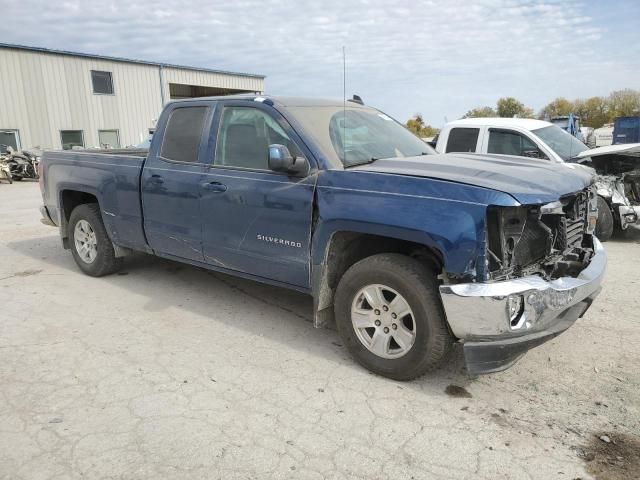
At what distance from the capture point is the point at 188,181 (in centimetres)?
460

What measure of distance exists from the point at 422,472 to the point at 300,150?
7.70 feet

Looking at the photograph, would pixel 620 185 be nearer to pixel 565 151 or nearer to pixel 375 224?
pixel 565 151

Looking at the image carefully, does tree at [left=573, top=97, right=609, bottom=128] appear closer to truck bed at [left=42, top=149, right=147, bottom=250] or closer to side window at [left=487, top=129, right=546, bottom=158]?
side window at [left=487, top=129, right=546, bottom=158]

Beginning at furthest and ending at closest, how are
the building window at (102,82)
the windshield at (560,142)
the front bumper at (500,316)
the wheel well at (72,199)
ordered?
the building window at (102,82) < the windshield at (560,142) < the wheel well at (72,199) < the front bumper at (500,316)

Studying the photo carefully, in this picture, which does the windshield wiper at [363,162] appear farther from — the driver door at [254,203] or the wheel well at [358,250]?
the wheel well at [358,250]

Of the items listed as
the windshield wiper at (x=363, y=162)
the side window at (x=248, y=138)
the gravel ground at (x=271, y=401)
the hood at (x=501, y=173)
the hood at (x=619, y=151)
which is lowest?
the gravel ground at (x=271, y=401)

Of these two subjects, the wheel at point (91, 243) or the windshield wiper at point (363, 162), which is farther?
the wheel at point (91, 243)

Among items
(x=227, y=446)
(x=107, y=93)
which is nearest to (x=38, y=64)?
(x=107, y=93)

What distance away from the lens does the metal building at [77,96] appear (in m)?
21.7

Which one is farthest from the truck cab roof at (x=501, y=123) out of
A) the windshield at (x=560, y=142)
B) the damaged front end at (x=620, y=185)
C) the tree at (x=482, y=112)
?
the tree at (x=482, y=112)

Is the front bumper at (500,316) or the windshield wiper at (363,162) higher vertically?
the windshield wiper at (363,162)

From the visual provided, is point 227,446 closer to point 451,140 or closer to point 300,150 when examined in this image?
point 300,150

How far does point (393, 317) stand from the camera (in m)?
3.48

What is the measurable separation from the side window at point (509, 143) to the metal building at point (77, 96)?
2090 centimetres
